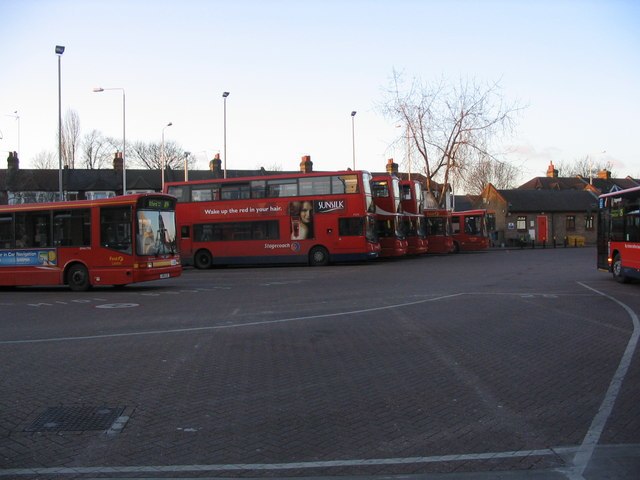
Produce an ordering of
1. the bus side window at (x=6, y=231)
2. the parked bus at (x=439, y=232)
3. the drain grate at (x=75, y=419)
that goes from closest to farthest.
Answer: the drain grate at (x=75, y=419), the bus side window at (x=6, y=231), the parked bus at (x=439, y=232)

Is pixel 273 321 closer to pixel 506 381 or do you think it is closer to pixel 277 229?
pixel 506 381

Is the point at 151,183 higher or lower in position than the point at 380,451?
higher

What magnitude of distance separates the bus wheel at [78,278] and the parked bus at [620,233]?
16827mm

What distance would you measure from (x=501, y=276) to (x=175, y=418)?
18.6 meters

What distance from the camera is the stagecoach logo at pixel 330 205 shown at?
2891cm

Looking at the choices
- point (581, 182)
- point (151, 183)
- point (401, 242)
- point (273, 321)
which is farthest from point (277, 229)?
point (581, 182)

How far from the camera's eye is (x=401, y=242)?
3372cm

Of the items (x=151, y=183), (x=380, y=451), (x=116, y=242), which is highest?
(x=151, y=183)

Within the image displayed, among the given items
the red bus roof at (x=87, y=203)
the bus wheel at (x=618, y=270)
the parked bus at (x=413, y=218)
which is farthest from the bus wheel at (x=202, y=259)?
the bus wheel at (x=618, y=270)

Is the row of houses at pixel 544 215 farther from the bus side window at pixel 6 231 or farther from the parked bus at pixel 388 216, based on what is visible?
the bus side window at pixel 6 231

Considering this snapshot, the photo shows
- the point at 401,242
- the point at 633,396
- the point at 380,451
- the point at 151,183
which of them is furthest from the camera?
the point at 151,183

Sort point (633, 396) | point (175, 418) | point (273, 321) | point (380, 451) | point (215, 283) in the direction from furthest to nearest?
point (215, 283) → point (273, 321) → point (633, 396) → point (175, 418) → point (380, 451)

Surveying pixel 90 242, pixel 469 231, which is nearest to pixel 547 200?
pixel 469 231

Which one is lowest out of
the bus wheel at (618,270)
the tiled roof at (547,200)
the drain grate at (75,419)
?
the drain grate at (75,419)
